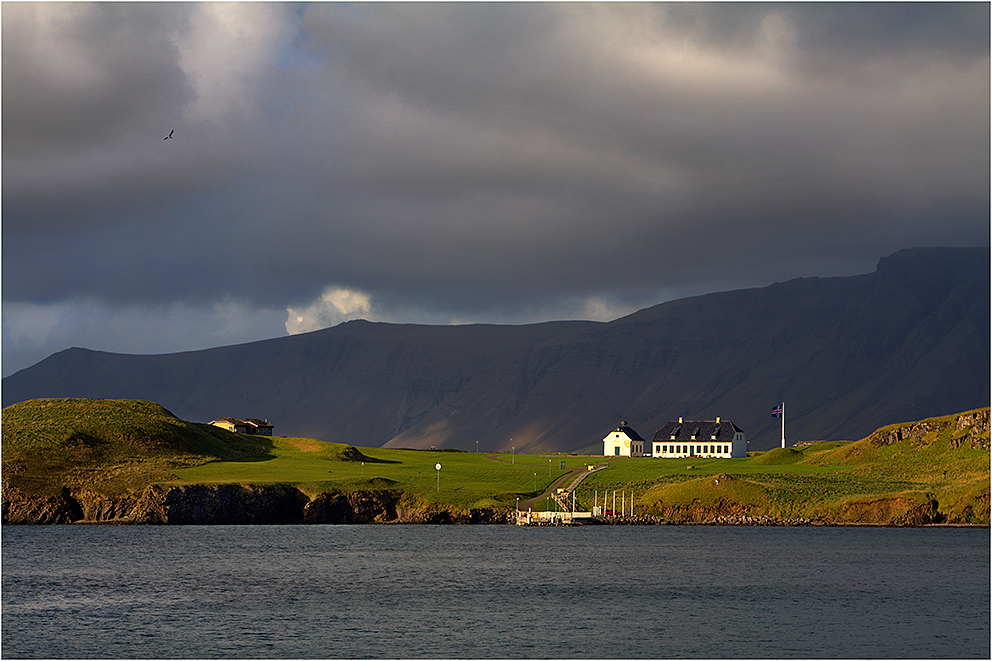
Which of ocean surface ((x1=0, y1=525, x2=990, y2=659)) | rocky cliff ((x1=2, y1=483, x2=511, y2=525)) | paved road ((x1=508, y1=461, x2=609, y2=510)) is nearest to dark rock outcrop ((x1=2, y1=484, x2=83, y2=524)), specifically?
rocky cliff ((x1=2, y1=483, x2=511, y2=525))

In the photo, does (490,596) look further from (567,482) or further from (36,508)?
(36,508)

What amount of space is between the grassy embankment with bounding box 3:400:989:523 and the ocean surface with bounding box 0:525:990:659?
52.0 ft

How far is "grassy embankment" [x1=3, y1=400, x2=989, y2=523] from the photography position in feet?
519

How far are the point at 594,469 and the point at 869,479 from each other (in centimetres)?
4480

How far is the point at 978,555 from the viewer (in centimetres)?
12056

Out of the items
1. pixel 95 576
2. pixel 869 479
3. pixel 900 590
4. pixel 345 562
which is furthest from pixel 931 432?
pixel 95 576

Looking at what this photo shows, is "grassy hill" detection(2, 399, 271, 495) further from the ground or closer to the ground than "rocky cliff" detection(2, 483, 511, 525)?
further from the ground

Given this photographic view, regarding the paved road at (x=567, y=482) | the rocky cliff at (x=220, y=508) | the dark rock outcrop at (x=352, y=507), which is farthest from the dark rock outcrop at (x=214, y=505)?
the paved road at (x=567, y=482)

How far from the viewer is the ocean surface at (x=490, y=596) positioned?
219 ft

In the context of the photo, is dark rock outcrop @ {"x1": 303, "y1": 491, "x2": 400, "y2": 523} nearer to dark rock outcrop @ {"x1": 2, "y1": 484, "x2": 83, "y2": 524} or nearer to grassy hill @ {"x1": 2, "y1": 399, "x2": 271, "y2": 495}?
grassy hill @ {"x1": 2, "y1": 399, "x2": 271, "y2": 495}

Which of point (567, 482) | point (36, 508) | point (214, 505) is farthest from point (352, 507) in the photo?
point (36, 508)

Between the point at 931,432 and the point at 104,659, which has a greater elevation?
the point at 931,432

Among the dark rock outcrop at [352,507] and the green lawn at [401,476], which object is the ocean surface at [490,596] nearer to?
the dark rock outcrop at [352,507]

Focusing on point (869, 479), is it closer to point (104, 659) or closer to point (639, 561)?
point (639, 561)
